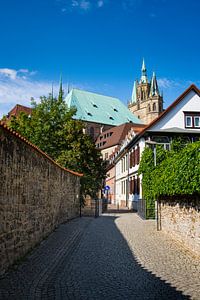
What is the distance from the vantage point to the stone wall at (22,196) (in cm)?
710

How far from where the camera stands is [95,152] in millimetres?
28703

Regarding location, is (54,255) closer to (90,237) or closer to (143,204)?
(90,237)

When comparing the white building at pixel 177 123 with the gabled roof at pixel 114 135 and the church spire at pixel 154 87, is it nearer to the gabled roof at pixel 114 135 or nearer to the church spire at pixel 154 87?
the gabled roof at pixel 114 135

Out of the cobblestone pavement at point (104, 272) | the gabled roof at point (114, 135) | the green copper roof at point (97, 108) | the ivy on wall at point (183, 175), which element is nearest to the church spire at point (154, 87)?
the green copper roof at point (97, 108)

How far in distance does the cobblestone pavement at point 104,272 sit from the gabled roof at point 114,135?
57414mm

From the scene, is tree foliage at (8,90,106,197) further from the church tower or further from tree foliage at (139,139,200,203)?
the church tower

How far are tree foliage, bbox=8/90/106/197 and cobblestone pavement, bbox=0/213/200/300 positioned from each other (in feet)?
50.2

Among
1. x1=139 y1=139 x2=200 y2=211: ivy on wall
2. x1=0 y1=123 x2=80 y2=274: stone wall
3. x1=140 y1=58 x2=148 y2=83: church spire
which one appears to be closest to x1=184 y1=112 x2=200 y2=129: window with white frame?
x1=139 y1=139 x2=200 y2=211: ivy on wall

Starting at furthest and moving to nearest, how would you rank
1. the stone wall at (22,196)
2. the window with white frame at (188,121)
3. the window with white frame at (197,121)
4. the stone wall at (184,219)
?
the window with white frame at (197,121) < the window with white frame at (188,121) < the stone wall at (184,219) < the stone wall at (22,196)

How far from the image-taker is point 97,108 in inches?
3533

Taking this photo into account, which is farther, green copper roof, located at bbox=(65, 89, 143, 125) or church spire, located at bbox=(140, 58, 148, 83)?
church spire, located at bbox=(140, 58, 148, 83)

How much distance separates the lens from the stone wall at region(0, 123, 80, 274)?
23.3 ft

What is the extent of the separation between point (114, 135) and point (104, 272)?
69.9 meters

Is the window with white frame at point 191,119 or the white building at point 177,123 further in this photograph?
the window with white frame at point 191,119
